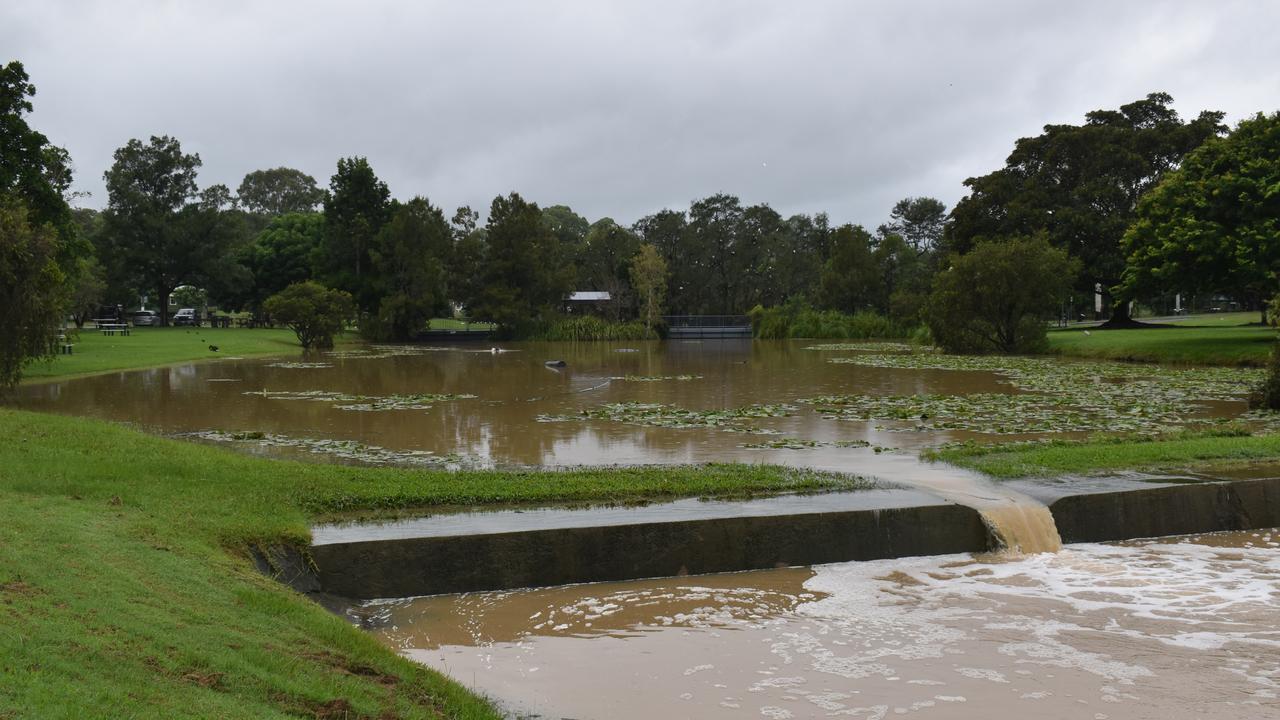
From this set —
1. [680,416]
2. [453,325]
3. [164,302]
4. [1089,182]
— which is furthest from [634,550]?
[453,325]

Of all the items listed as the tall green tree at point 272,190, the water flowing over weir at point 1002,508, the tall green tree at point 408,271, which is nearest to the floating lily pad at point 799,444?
the water flowing over weir at point 1002,508

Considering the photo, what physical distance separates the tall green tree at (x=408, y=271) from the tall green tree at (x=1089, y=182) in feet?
109

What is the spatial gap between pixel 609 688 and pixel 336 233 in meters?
61.5

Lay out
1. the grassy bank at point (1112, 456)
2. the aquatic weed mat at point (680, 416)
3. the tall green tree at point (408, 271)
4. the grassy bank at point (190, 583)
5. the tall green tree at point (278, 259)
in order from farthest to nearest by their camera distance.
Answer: the tall green tree at point (278, 259) < the tall green tree at point (408, 271) < the aquatic weed mat at point (680, 416) < the grassy bank at point (1112, 456) < the grassy bank at point (190, 583)

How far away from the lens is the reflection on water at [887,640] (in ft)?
19.2

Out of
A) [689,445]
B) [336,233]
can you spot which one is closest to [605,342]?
[336,233]

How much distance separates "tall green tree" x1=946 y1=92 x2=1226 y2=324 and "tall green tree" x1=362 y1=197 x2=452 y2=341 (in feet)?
109

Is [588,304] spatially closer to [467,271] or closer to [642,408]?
[467,271]

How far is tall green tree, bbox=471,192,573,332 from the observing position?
65.9m

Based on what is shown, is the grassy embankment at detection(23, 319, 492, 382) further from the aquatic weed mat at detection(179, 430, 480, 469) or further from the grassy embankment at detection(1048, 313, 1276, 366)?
the grassy embankment at detection(1048, 313, 1276, 366)

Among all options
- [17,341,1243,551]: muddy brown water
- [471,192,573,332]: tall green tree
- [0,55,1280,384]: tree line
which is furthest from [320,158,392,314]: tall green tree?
[17,341,1243,551]: muddy brown water

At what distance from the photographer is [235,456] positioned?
37.1ft

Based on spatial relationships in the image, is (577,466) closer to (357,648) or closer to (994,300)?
(357,648)

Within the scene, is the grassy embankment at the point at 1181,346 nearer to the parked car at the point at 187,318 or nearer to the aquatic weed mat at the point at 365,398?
the aquatic weed mat at the point at 365,398
